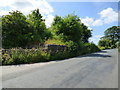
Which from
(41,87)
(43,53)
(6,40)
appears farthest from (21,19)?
(41,87)

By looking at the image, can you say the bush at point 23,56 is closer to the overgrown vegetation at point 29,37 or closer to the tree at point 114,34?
the overgrown vegetation at point 29,37

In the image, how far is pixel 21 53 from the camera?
368 inches

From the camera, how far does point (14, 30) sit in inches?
559

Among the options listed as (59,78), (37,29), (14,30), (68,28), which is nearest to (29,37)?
(14,30)

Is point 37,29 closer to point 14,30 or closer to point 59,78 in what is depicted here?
point 14,30

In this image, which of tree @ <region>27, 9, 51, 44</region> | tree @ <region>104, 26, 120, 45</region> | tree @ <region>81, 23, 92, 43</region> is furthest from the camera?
tree @ <region>104, 26, 120, 45</region>

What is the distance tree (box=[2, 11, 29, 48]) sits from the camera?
13.7 meters

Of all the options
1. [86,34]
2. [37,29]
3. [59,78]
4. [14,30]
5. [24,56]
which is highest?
[86,34]

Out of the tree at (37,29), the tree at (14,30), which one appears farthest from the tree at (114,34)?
the tree at (14,30)

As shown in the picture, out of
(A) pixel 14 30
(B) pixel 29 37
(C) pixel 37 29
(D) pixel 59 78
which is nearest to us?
(D) pixel 59 78

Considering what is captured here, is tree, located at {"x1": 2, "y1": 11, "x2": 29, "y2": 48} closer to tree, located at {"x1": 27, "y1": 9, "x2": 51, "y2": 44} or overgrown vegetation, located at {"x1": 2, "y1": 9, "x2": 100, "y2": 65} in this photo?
overgrown vegetation, located at {"x1": 2, "y1": 9, "x2": 100, "y2": 65}

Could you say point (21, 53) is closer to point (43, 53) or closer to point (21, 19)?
point (43, 53)

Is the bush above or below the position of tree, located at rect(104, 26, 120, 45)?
below

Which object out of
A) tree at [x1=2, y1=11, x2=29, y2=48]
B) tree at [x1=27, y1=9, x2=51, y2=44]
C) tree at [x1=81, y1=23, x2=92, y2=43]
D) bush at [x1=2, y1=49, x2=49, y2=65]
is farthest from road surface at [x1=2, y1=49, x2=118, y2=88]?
tree at [x1=81, y1=23, x2=92, y2=43]
